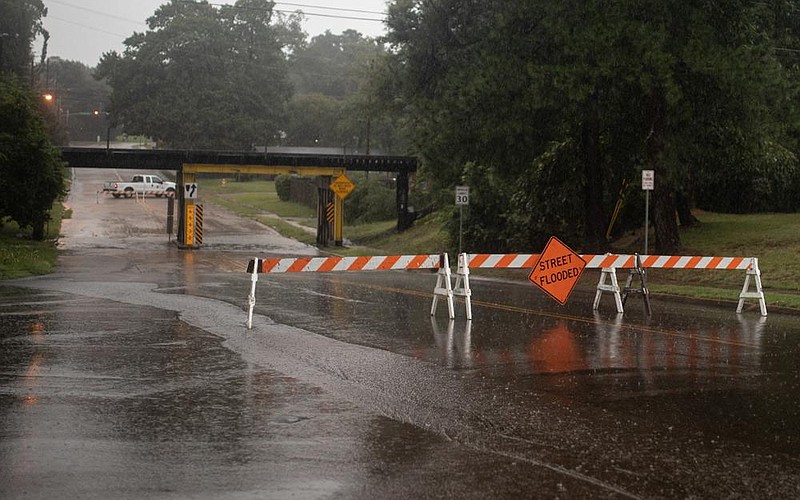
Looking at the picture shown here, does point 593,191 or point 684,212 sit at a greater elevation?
point 593,191

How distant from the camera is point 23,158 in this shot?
3684 cm

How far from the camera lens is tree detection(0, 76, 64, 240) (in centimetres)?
3603

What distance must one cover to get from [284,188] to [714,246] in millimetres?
57761

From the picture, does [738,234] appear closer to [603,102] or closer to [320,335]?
[603,102]

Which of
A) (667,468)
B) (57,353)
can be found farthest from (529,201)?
(667,468)

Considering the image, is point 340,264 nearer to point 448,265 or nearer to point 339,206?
point 448,265

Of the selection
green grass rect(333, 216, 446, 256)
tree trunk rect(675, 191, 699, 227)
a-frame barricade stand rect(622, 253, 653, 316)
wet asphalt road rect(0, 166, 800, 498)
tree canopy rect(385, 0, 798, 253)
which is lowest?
green grass rect(333, 216, 446, 256)

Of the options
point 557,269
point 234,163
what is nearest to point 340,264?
point 557,269

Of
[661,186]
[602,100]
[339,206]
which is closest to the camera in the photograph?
[602,100]

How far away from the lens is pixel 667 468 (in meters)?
6.94

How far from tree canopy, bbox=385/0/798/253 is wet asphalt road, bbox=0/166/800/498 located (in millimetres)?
10169

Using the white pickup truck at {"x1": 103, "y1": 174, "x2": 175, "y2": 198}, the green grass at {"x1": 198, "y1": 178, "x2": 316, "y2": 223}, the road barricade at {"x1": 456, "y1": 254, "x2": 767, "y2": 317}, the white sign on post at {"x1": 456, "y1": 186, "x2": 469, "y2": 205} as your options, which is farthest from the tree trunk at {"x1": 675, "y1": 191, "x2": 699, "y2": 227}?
the white pickup truck at {"x1": 103, "y1": 174, "x2": 175, "y2": 198}

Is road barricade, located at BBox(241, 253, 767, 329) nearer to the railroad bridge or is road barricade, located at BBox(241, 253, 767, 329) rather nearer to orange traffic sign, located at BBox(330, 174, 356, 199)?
orange traffic sign, located at BBox(330, 174, 356, 199)

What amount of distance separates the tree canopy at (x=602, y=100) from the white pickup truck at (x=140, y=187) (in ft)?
163
